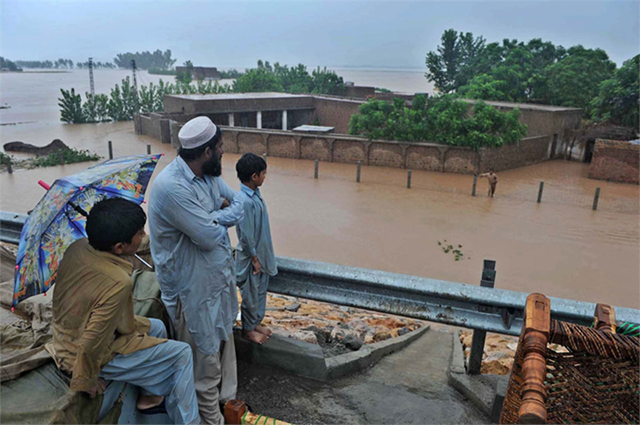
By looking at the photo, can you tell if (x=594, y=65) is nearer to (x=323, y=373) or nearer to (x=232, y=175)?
(x=232, y=175)

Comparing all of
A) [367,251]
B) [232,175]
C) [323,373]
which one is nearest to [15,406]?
[323,373]

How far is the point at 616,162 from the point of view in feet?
74.7

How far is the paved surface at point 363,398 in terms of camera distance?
285 centimetres

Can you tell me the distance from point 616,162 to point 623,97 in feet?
19.7

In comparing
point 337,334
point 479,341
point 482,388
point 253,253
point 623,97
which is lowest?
point 337,334

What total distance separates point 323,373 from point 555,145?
2980cm

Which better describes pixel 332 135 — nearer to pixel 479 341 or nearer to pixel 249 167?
pixel 249 167

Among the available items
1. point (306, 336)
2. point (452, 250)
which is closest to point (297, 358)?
point (306, 336)

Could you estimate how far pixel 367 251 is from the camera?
12953 mm

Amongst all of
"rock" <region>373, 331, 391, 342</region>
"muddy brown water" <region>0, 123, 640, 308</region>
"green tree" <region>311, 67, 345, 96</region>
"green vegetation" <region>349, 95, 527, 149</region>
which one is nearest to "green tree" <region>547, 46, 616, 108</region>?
"muddy brown water" <region>0, 123, 640, 308</region>

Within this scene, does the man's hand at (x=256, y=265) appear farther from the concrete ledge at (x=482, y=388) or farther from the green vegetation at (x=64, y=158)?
the green vegetation at (x=64, y=158)

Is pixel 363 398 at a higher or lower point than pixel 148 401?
lower

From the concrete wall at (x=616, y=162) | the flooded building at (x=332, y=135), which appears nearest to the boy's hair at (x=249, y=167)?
the flooded building at (x=332, y=135)

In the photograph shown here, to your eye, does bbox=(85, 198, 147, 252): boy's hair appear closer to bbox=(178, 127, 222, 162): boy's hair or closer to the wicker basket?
bbox=(178, 127, 222, 162): boy's hair
